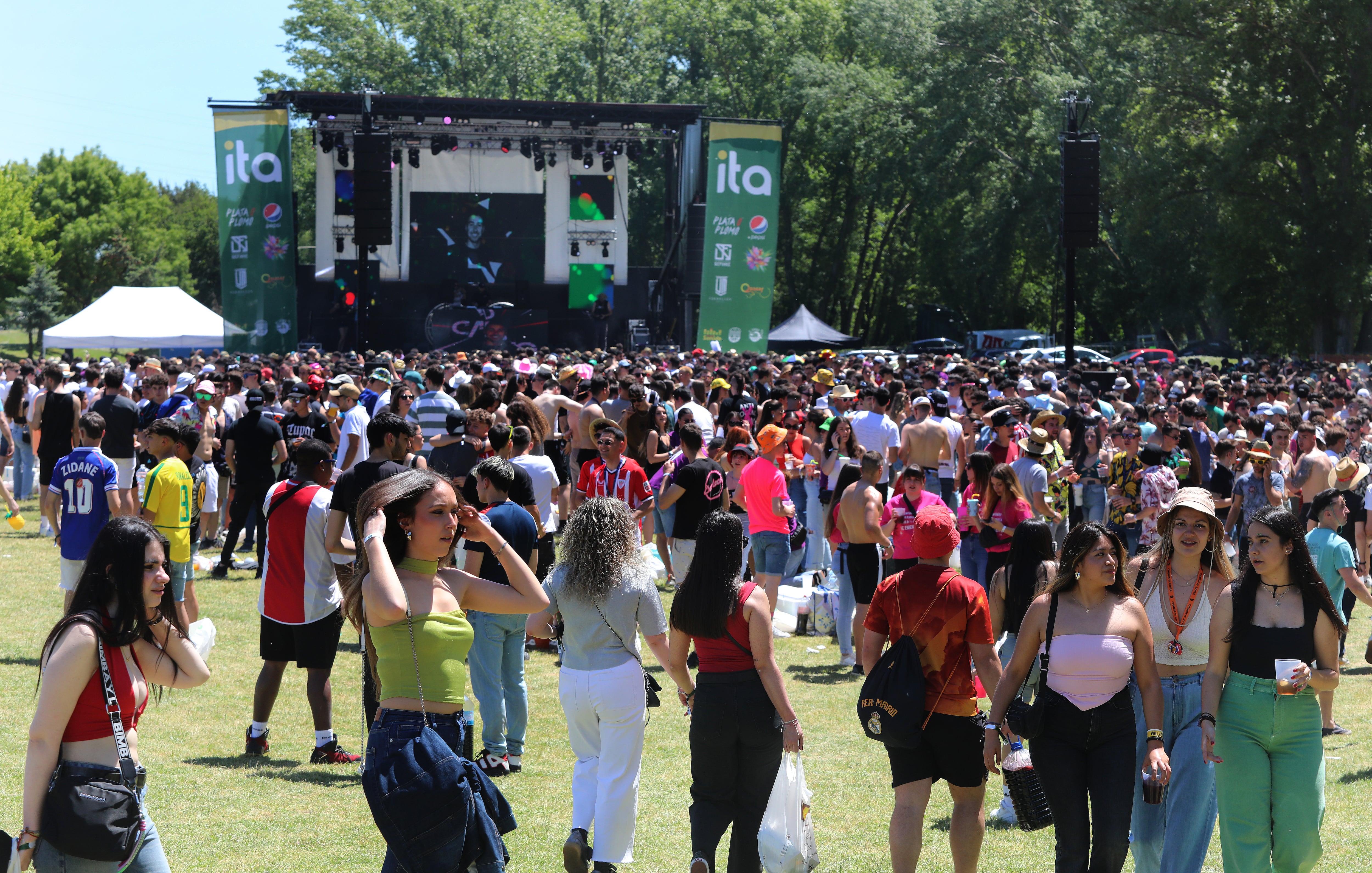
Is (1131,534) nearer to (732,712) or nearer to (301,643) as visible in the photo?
(732,712)

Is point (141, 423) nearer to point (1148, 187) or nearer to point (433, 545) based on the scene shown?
point (433, 545)

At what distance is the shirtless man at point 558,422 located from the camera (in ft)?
41.1

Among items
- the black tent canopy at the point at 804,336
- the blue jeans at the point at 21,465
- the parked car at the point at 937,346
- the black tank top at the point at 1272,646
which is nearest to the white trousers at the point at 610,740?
Answer: the black tank top at the point at 1272,646

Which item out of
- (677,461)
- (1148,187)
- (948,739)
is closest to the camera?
(948,739)

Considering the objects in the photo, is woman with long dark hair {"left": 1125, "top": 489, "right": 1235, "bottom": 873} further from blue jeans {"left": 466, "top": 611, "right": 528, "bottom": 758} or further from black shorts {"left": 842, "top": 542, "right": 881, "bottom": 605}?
black shorts {"left": 842, "top": 542, "right": 881, "bottom": 605}

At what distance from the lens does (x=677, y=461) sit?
30.0 feet

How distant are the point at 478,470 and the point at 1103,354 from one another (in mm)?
41929

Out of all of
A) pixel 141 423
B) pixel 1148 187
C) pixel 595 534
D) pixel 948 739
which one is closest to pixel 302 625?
pixel 595 534

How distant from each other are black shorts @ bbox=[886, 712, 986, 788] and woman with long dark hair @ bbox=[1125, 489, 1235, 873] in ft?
1.79

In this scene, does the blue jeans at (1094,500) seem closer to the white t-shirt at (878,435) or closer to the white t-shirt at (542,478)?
the white t-shirt at (878,435)

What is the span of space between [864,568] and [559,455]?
19.3ft

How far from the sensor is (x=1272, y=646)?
4.34 meters

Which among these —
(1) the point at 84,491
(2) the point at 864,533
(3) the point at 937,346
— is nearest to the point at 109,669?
(1) the point at 84,491

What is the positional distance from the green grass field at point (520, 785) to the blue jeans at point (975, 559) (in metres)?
1.14
